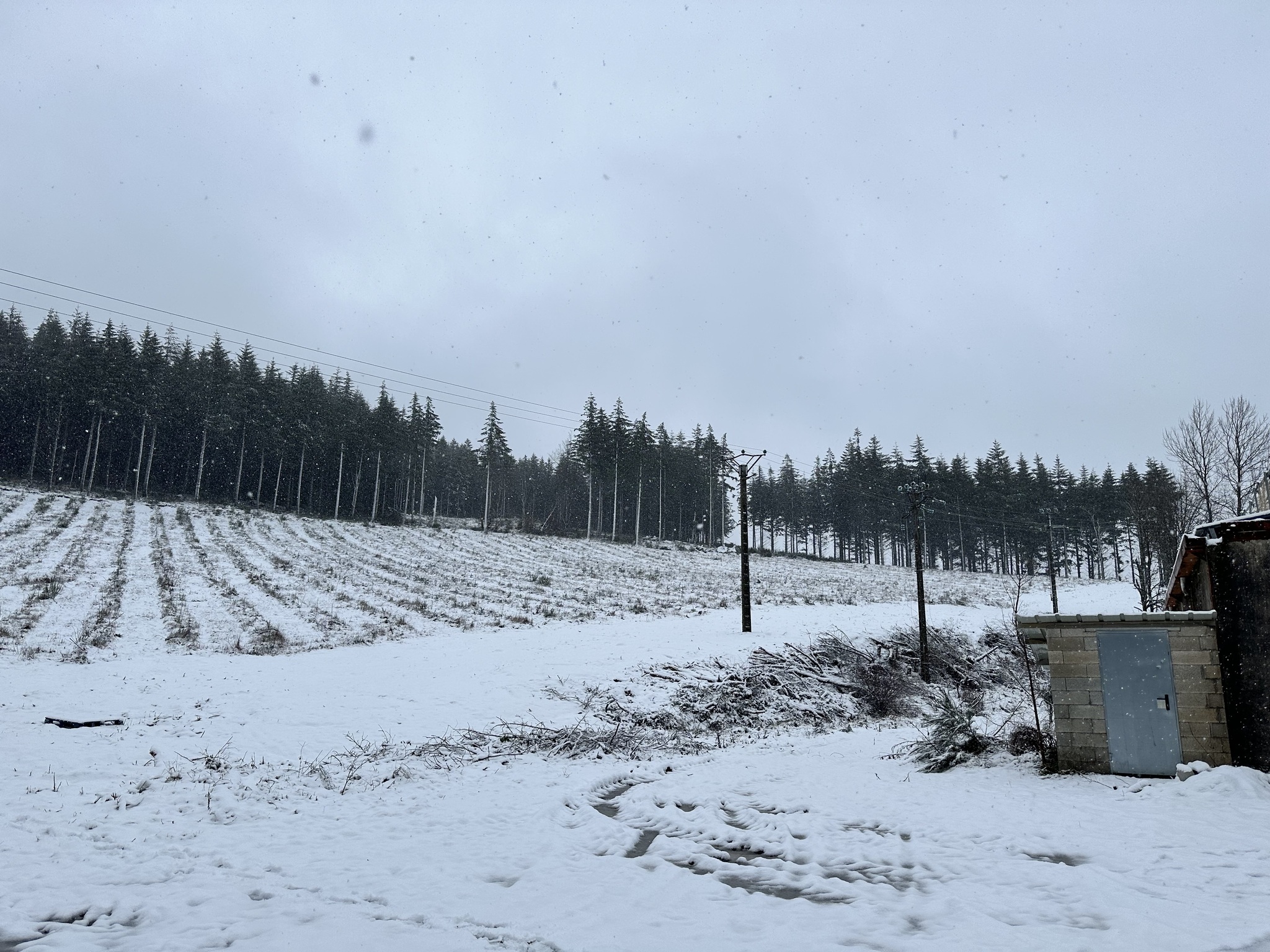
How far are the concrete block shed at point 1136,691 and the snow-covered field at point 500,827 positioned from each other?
0.60 meters

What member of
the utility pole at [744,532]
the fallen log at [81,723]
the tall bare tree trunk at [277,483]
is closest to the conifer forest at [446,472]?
the tall bare tree trunk at [277,483]

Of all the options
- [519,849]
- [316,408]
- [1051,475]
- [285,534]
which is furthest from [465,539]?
[1051,475]

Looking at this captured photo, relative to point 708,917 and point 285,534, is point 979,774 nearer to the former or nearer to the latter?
point 708,917

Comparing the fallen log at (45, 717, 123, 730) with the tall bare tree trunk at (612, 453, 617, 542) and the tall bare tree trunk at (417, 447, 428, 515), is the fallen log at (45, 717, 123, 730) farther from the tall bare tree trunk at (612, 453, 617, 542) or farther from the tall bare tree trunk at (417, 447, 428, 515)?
the tall bare tree trunk at (417, 447, 428, 515)

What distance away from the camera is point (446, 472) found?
89125 millimetres

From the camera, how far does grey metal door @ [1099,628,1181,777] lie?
11086 millimetres

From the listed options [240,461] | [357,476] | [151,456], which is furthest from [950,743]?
[240,461]

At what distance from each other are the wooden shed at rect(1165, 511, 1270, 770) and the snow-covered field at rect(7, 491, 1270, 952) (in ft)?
2.77

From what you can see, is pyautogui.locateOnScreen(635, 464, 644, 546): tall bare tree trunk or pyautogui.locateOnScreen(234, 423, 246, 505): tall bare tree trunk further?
pyautogui.locateOnScreen(635, 464, 644, 546): tall bare tree trunk

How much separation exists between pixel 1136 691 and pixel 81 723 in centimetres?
1985

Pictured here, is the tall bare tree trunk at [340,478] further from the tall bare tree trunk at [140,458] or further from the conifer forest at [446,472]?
the tall bare tree trunk at [140,458]

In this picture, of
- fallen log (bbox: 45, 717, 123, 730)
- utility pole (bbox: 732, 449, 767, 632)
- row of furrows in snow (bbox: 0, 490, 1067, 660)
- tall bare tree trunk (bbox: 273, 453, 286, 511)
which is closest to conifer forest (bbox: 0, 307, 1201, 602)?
tall bare tree trunk (bbox: 273, 453, 286, 511)

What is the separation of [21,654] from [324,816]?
1428 centimetres

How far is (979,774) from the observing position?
12219 millimetres
